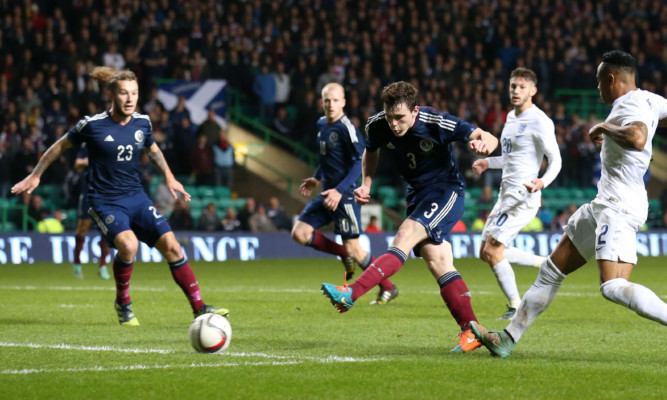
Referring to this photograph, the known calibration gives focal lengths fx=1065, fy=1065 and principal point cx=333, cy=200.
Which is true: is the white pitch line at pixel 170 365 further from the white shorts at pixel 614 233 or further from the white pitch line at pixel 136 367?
the white shorts at pixel 614 233

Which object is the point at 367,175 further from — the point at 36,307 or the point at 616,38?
the point at 616,38

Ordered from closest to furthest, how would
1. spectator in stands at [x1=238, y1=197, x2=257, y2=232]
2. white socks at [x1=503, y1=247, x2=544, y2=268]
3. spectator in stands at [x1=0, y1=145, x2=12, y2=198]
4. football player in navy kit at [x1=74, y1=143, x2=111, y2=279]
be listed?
white socks at [x1=503, y1=247, x2=544, y2=268]
football player in navy kit at [x1=74, y1=143, x2=111, y2=279]
spectator in stands at [x1=0, y1=145, x2=12, y2=198]
spectator in stands at [x1=238, y1=197, x2=257, y2=232]

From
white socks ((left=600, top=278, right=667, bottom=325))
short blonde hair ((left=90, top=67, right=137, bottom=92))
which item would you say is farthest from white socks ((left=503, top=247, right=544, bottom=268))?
white socks ((left=600, top=278, right=667, bottom=325))

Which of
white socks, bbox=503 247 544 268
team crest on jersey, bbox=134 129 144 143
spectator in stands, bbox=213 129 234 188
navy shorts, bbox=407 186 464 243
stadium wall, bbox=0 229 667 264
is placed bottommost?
stadium wall, bbox=0 229 667 264

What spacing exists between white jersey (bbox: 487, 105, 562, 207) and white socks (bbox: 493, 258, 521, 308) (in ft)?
2.68

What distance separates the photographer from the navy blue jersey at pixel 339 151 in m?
12.1

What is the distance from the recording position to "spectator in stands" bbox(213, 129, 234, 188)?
2330cm

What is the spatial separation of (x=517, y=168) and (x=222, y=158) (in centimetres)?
1295

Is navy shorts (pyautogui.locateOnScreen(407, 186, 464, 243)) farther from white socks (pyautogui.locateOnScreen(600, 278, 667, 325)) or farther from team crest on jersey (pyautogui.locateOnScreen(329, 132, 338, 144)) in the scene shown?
team crest on jersey (pyautogui.locateOnScreen(329, 132, 338, 144))

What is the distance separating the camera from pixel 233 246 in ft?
70.1

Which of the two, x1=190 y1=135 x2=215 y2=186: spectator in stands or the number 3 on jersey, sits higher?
the number 3 on jersey

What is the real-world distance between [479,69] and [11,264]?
45.9ft

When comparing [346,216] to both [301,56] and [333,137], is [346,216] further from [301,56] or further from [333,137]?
[301,56]

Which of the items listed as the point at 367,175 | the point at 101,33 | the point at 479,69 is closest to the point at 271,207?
the point at 101,33
